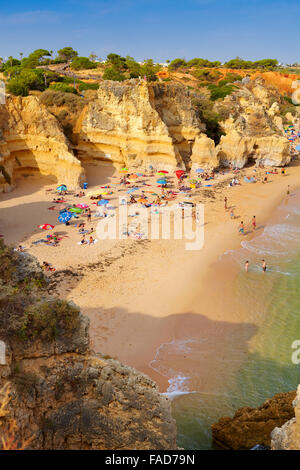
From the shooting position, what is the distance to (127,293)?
57.3ft

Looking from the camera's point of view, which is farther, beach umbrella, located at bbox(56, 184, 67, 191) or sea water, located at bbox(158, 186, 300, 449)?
beach umbrella, located at bbox(56, 184, 67, 191)

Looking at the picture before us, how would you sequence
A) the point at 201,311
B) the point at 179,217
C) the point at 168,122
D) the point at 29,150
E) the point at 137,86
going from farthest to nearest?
the point at 168,122, the point at 137,86, the point at 29,150, the point at 179,217, the point at 201,311

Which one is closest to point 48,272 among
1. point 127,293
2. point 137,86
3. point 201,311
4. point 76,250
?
point 76,250

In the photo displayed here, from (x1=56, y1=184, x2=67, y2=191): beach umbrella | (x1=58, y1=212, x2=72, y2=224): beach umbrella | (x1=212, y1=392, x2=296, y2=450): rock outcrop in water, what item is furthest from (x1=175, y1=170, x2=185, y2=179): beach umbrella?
(x1=212, y1=392, x2=296, y2=450): rock outcrop in water

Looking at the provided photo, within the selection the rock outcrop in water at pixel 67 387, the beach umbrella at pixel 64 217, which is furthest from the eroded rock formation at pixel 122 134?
the rock outcrop in water at pixel 67 387

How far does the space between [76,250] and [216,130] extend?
94.5 ft

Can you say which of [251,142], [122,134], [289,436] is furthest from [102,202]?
[289,436]

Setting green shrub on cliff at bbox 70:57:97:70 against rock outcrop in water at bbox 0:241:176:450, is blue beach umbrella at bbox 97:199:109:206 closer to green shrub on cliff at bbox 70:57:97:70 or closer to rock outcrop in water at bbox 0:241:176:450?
rock outcrop in water at bbox 0:241:176:450

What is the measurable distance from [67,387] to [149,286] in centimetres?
1187

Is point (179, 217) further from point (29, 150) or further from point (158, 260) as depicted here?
point (29, 150)

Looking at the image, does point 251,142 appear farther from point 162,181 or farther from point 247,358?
point 247,358

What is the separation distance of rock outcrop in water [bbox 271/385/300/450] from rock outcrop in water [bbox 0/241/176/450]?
6.83ft

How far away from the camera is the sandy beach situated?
45.5 ft

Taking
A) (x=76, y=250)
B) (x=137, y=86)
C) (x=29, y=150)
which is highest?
(x=137, y=86)
